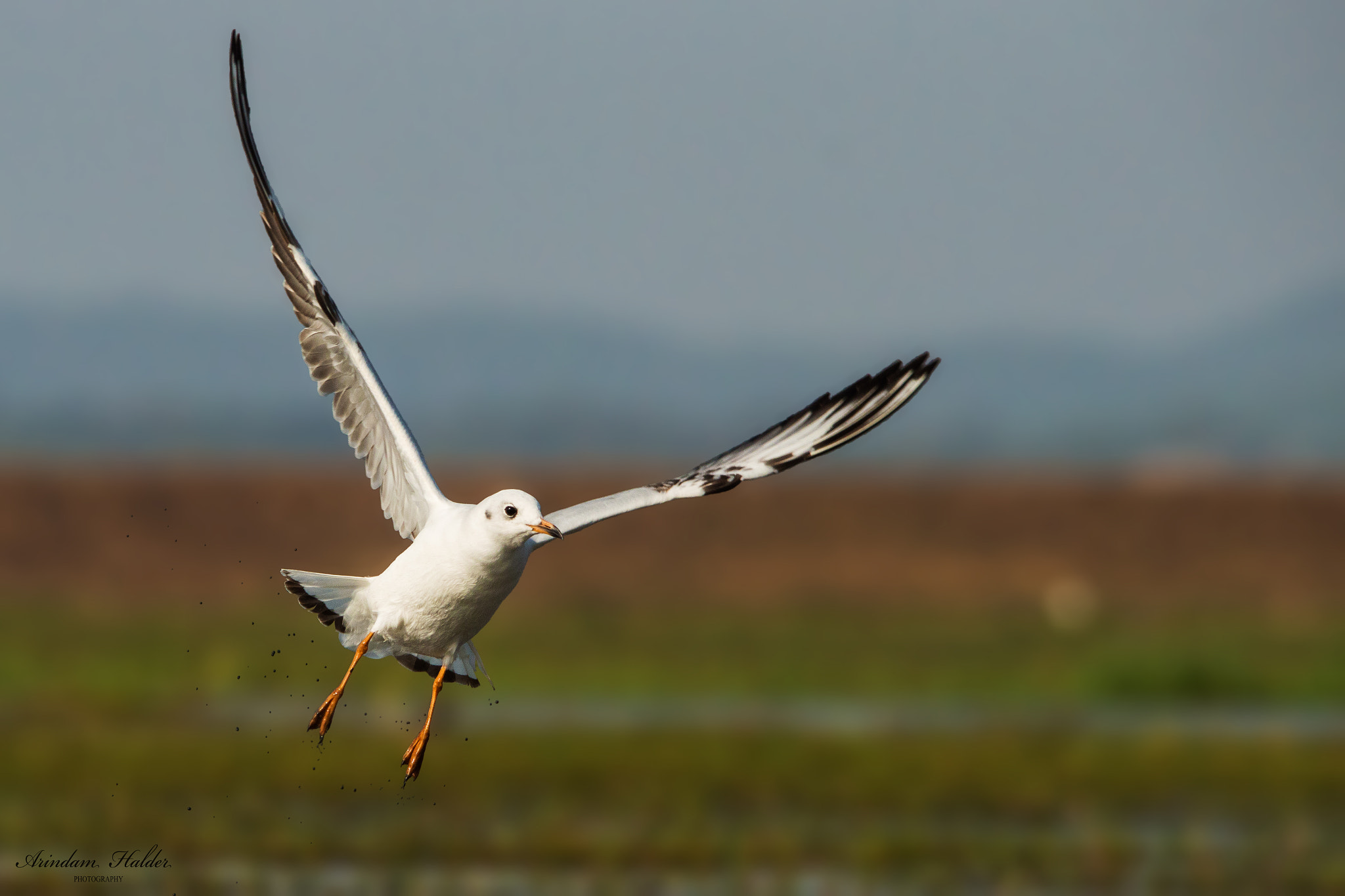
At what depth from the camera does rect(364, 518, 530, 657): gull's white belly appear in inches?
288

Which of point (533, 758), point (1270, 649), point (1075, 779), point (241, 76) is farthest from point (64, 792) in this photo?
point (1270, 649)

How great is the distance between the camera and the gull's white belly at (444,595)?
24.0ft

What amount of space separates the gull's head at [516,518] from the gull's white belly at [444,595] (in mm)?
95

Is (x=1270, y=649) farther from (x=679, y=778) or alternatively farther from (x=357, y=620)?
(x=357, y=620)

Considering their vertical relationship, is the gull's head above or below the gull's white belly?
above

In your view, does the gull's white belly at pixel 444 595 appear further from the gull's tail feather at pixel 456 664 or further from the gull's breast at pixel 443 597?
the gull's tail feather at pixel 456 664

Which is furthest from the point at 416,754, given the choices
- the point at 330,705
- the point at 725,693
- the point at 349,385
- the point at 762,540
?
the point at 762,540

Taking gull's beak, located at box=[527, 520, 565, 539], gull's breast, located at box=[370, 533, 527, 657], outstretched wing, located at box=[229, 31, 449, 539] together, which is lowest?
gull's breast, located at box=[370, 533, 527, 657]

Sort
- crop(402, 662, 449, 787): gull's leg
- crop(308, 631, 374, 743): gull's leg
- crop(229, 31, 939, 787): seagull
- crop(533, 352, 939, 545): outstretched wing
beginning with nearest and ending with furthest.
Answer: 1. crop(402, 662, 449, 787): gull's leg
2. crop(308, 631, 374, 743): gull's leg
3. crop(229, 31, 939, 787): seagull
4. crop(533, 352, 939, 545): outstretched wing

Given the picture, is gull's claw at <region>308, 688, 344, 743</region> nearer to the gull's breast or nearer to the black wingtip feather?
the gull's breast

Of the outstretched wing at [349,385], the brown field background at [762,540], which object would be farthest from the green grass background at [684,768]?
the outstretched wing at [349,385]

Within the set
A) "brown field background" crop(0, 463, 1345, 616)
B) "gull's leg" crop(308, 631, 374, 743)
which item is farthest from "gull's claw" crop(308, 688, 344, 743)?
"brown field background" crop(0, 463, 1345, 616)

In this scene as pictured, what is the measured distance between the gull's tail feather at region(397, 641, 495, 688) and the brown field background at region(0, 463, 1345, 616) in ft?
161

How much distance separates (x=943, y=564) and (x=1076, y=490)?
24.1 feet
